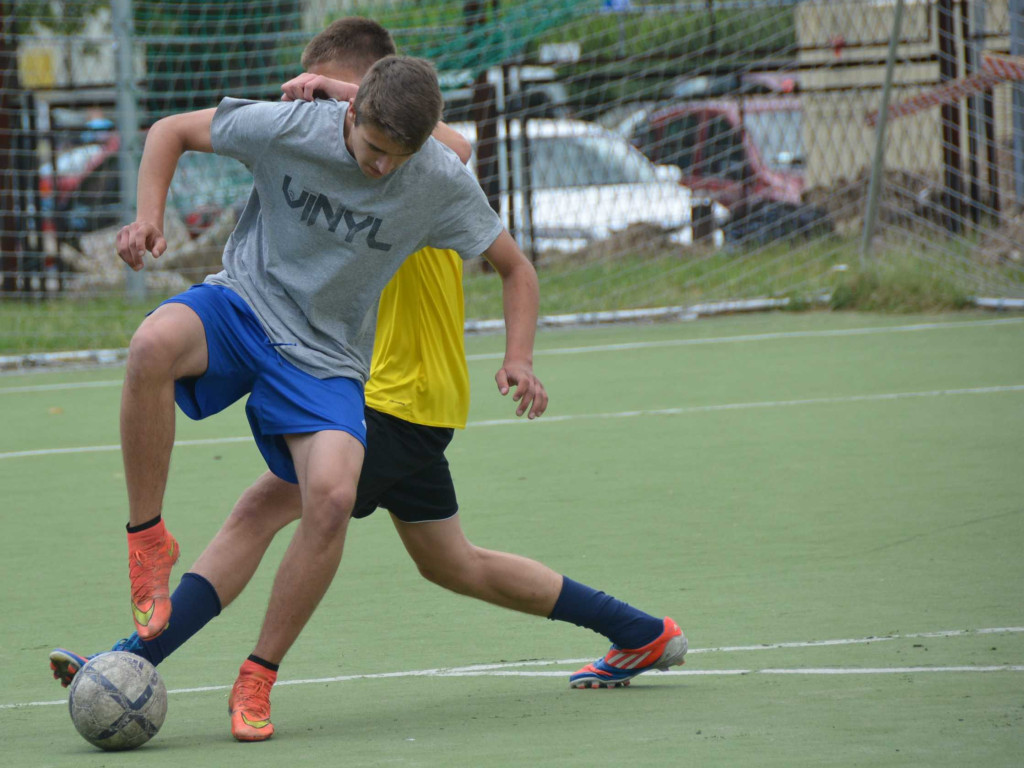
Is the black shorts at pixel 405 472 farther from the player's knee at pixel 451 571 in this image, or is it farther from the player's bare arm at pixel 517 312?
the player's bare arm at pixel 517 312

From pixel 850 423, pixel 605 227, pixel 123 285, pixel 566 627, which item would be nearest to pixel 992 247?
pixel 605 227

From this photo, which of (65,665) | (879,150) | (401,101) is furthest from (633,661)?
(879,150)

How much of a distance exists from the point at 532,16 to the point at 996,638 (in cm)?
1046

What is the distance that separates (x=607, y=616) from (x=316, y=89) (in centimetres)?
158

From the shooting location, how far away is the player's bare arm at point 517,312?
4.05 m

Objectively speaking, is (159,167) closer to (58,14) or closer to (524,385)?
(524,385)

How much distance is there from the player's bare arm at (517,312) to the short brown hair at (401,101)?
1.47 ft

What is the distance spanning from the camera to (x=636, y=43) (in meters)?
15.2

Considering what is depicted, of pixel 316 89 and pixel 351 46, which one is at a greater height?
pixel 351 46

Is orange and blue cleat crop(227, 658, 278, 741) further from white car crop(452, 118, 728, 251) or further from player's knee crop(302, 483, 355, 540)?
white car crop(452, 118, 728, 251)

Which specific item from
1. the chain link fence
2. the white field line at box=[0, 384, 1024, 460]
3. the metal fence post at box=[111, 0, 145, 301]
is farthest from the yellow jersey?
the metal fence post at box=[111, 0, 145, 301]

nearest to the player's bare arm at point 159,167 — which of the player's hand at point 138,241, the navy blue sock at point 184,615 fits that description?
the player's hand at point 138,241

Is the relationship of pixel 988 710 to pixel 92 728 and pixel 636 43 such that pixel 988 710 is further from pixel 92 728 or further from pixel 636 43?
pixel 636 43

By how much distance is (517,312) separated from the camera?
4.17m
